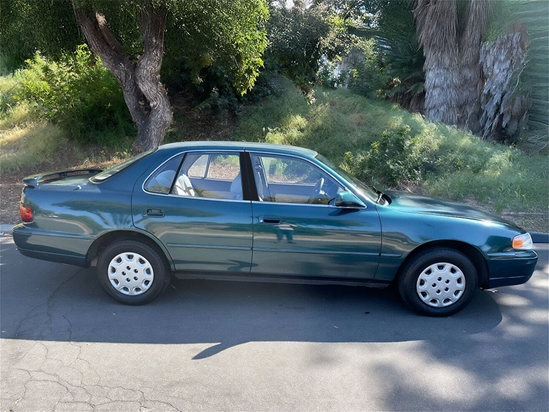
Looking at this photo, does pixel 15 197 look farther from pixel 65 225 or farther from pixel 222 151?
pixel 222 151

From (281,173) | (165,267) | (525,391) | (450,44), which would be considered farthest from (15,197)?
(450,44)

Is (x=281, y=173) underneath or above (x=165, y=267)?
above

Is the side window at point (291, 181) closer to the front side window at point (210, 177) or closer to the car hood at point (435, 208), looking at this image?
the front side window at point (210, 177)

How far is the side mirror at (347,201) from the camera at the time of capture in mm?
4602

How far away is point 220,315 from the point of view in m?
4.70

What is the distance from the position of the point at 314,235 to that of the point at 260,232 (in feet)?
1.63

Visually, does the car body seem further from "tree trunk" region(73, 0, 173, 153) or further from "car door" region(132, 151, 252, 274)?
"tree trunk" region(73, 0, 173, 153)

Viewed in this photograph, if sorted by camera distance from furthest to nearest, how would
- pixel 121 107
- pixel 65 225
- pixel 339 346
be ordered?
pixel 121 107 → pixel 65 225 → pixel 339 346

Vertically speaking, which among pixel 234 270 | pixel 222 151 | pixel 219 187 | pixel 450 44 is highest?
pixel 450 44

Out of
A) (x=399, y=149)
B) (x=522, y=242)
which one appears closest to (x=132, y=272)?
(x=522, y=242)

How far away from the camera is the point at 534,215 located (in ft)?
28.7

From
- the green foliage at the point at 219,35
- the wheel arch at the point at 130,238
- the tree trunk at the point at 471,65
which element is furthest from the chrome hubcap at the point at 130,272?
Answer: the tree trunk at the point at 471,65

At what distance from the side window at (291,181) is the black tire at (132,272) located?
1.20 m

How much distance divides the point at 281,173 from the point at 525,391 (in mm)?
2723
